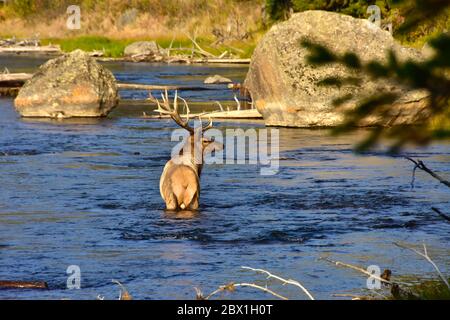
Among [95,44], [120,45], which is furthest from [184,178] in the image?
[95,44]

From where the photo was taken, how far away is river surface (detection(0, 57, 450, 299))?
437 inches

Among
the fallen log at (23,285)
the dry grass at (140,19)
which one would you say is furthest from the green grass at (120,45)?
the fallen log at (23,285)

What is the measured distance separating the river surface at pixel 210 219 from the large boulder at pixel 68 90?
4089 mm

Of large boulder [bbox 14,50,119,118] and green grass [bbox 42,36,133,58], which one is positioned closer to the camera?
large boulder [bbox 14,50,119,118]

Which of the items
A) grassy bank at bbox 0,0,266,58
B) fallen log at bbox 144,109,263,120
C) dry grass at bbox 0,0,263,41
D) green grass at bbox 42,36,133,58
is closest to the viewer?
fallen log at bbox 144,109,263,120

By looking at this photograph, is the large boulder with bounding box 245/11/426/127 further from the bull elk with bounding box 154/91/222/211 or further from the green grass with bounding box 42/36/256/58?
the green grass with bounding box 42/36/256/58

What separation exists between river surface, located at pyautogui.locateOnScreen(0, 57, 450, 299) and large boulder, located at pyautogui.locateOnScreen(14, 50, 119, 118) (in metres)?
4.09

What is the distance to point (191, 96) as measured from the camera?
35.2 m

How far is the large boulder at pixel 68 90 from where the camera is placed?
27.5m

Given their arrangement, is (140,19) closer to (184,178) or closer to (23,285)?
(184,178)

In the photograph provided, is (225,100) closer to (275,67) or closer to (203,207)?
(275,67)

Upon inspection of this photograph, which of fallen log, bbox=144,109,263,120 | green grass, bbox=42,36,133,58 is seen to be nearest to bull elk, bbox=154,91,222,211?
fallen log, bbox=144,109,263,120

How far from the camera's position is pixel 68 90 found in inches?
1086

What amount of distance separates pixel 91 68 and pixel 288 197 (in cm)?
1267
